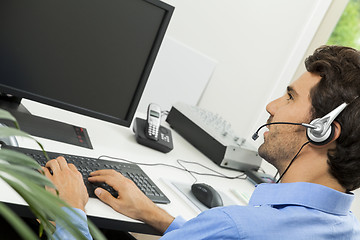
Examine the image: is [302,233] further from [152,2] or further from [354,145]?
[152,2]

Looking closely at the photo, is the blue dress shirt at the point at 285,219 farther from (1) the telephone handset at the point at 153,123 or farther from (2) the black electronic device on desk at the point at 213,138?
(2) the black electronic device on desk at the point at 213,138

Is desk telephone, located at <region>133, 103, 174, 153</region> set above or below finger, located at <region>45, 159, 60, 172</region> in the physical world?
below

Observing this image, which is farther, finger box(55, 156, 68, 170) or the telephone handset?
the telephone handset

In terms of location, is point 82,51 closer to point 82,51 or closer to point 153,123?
point 82,51

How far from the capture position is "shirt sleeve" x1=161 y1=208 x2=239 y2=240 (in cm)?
92

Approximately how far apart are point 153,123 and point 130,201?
2.11 feet

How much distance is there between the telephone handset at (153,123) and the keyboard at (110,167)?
30 cm

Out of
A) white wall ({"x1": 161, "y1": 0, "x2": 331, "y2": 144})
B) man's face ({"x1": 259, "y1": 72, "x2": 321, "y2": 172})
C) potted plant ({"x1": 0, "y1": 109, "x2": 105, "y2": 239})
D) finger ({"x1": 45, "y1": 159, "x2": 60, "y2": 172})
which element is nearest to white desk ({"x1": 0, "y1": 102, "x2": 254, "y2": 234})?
finger ({"x1": 45, "y1": 159, "x2": 60, "y2": 172})

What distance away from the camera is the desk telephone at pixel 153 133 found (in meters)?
1.71

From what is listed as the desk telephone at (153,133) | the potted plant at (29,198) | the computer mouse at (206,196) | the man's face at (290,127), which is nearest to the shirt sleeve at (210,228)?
the man's face at (290,127)

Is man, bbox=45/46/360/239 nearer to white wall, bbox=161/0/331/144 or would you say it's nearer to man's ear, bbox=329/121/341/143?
man's ear, bbox=329/121/341/143

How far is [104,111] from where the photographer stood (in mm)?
1519

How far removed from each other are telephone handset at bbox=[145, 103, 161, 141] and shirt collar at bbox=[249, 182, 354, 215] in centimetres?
72

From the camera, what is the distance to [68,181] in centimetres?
112
